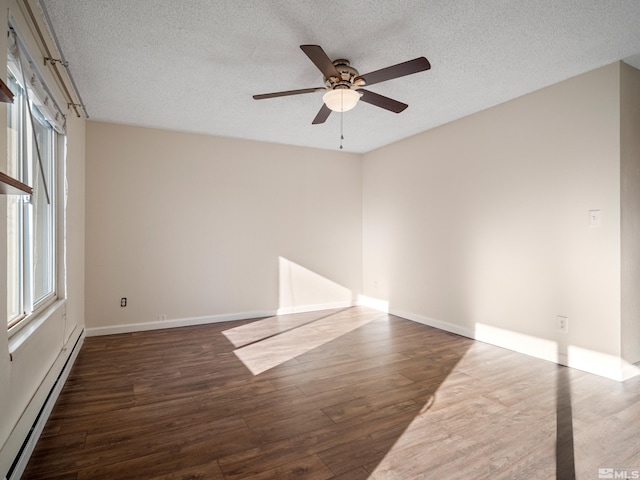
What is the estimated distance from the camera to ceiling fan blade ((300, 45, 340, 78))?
2076 mm

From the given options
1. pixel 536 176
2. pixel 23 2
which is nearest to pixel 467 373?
pixel 536 176

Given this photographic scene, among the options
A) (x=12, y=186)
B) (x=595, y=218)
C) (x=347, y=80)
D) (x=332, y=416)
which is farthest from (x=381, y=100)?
(x=12, y=186)

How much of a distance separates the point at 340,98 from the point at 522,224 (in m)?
2.16

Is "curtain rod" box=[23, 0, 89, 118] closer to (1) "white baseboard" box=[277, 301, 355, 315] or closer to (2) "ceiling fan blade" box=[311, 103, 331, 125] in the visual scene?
(2) "ceiling fan blade" box=[311, 103, 331, 125]

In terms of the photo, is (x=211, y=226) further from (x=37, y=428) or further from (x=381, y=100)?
(x=37, y=428)

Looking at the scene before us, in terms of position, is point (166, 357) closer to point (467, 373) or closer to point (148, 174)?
point (148, 174)

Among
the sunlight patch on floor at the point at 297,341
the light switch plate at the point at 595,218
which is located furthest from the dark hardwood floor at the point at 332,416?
the light switch plate at the point at 595,218

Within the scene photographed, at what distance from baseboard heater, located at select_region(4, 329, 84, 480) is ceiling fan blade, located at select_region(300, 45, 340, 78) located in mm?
2490

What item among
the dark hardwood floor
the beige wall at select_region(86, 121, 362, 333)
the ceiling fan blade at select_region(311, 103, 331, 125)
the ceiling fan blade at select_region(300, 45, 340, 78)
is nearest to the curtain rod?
the beige wall at select_region(86, 121, 362, 333)

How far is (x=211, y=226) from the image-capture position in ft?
15.4

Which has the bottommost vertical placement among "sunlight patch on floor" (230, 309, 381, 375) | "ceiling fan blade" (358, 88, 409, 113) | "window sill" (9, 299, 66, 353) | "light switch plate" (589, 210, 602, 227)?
"sunlight patch on floor" (230, 309, 381, 375)

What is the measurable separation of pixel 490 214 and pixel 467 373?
168cm

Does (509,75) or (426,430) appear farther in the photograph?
(509,75)

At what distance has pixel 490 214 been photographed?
3.78 m
